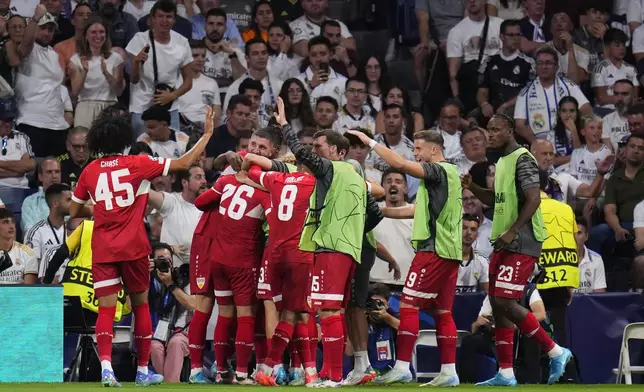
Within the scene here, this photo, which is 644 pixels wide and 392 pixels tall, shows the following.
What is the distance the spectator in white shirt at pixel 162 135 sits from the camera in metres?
17.6

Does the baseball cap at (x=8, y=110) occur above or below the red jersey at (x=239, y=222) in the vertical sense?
above

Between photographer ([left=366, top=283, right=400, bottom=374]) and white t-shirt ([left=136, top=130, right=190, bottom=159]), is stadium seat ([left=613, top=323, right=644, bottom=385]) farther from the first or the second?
white t-shirt ([left=136, top=130, right=190, bottom=159])

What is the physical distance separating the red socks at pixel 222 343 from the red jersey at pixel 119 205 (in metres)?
1.55

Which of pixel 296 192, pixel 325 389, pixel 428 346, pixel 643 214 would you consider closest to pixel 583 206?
pixel 643 214

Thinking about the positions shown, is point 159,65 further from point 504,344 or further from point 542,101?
point 504,344

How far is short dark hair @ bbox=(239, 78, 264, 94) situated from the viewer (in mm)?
18734

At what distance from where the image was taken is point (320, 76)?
19.5 m

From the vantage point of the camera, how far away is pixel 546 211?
559 inches

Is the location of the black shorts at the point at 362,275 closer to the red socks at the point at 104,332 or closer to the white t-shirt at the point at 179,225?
the red socks at the point at 104,332

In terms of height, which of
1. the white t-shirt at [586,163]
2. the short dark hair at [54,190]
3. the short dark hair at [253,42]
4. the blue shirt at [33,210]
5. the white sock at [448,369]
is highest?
the short dark hair at [253,42]

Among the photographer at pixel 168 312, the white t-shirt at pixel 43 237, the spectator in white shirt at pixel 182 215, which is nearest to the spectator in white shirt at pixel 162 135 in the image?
the spectator in white shirt at pixel 182 215

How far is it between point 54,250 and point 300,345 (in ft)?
13.5

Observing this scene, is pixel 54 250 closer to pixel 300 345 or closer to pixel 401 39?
pixel 300 345

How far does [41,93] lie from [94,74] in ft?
2.58
